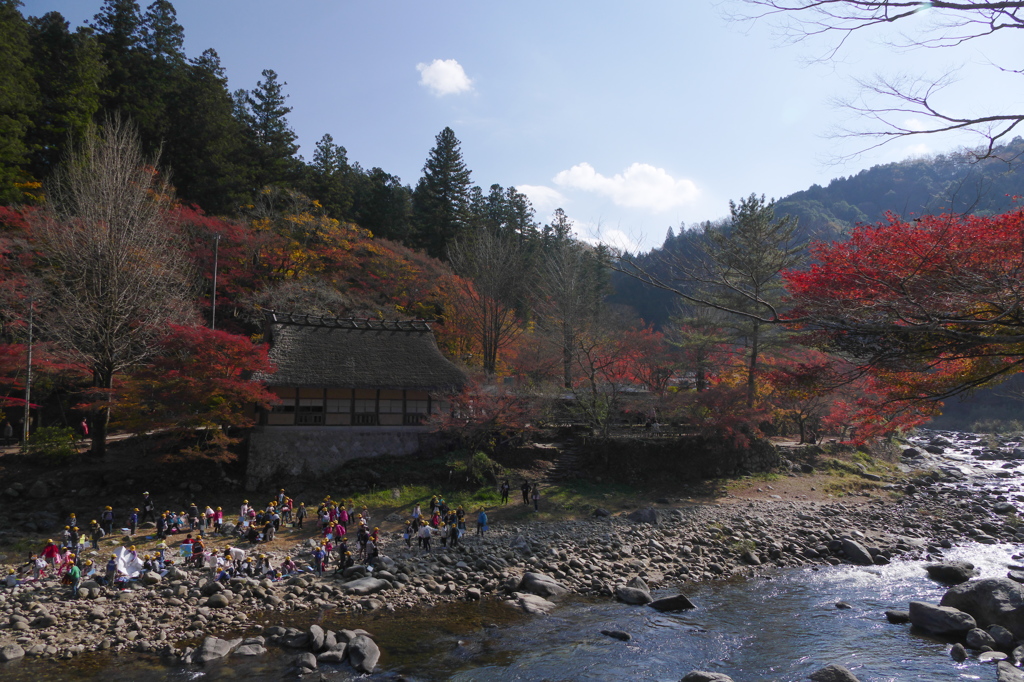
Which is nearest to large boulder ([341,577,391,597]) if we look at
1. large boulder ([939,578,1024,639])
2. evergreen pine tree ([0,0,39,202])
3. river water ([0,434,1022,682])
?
river water ([0,434,1022,682])

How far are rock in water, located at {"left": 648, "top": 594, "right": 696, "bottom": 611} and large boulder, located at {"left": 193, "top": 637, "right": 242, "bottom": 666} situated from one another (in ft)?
28.2

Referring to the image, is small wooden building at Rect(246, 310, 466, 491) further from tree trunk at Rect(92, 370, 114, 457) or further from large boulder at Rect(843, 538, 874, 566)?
large boulder at Rect(843, 538, 874, 566)

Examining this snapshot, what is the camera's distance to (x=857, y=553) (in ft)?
53.2

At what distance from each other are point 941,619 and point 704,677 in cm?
569

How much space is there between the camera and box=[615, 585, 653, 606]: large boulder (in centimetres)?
1323

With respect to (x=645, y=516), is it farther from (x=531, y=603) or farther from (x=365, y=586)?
(x=365, y=586)

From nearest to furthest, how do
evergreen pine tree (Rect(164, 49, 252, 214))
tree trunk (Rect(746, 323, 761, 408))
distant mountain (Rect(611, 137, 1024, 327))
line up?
distant mountain (Rect(611, 137, 1024, 327)), tree trunk (Rect(746, 323, 761, 408)), evergreen pine tree (Rect(164, 49, 252, 214))

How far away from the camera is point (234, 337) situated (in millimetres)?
18281

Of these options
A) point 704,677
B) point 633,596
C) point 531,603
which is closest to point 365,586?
point 531,603

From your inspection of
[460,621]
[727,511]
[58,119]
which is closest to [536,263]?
[727,511]

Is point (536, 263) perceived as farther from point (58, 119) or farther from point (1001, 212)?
point (1001, 212)

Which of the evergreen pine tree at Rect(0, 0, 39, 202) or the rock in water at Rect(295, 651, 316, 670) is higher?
the evergreen pine tree at Rect(0, 0, 39, 202)

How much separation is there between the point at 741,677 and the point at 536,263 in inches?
1333

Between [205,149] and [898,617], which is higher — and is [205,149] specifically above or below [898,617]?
above
